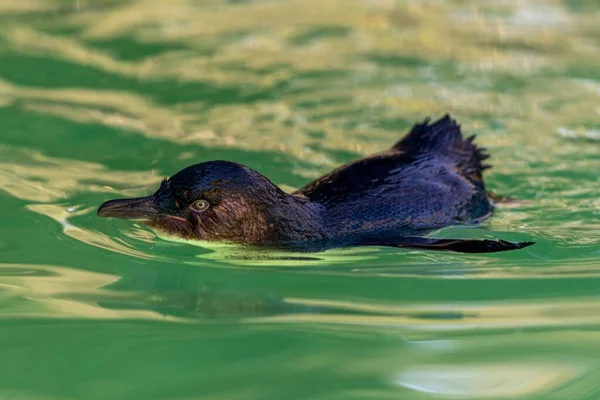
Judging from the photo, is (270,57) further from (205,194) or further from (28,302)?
(28,302)

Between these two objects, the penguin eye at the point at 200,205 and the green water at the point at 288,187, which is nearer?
the green water at the point at 288,187

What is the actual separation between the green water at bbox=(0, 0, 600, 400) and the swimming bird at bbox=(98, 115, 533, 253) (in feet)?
0.46

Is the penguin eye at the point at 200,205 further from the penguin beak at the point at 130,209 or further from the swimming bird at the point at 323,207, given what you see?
the penguin beak at the point at 130,209

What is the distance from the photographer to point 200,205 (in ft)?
17.9

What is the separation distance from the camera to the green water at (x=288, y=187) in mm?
4043

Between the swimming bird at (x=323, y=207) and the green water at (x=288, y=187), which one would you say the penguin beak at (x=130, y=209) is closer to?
the swimming bird at (x=323, y=207)

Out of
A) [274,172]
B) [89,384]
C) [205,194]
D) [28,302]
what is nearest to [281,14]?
[274,172]

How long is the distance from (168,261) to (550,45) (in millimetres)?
6979

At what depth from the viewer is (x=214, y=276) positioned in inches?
200

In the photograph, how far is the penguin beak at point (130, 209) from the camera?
5.36m

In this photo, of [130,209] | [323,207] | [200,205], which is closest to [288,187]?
[323,207]

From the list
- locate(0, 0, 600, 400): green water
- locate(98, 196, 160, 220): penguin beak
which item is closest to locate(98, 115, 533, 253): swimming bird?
locate(98, 196, 160, 220): penguin beak

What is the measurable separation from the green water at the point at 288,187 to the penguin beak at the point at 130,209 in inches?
8.3

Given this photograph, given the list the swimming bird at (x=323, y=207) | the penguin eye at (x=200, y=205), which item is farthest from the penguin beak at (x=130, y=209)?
the penguin eye at (x=200, y=205)
